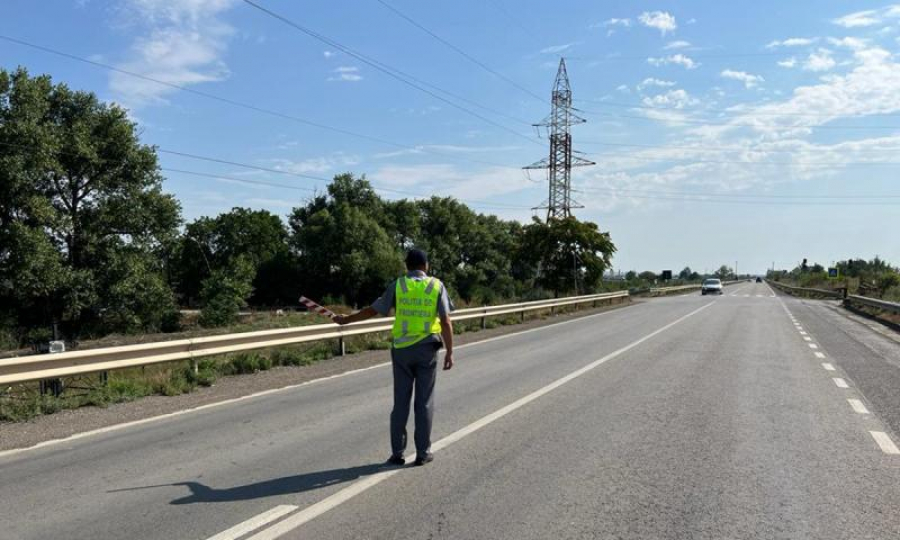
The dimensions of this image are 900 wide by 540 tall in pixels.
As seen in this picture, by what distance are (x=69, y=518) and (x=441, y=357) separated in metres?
9.84

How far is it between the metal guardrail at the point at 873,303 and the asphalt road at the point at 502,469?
58.1 ft

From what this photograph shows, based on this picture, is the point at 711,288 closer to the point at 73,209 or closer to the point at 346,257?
the point at 346,257

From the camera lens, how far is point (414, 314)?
5906 mm

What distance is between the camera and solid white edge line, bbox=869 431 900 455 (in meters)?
6.55

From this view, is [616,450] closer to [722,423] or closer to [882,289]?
[722,423]

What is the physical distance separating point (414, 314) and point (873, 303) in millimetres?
31046

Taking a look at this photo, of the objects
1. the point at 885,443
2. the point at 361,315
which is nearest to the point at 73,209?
the point at 361,315

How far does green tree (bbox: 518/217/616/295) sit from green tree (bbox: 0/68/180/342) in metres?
24.2

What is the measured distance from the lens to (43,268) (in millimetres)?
31391

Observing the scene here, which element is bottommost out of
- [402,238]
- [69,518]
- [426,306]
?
[69,518]

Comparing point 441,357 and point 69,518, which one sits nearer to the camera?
point 69,518

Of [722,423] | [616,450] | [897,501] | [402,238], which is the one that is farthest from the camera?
[402,238]

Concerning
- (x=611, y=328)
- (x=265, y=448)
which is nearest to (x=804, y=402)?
(x=265, y=448)

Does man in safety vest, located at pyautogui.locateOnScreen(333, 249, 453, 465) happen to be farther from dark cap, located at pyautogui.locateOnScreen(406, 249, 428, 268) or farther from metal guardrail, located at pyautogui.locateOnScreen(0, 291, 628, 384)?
metal guardrail, located at pyautogui.locateOnScreen(0, 291, 628, 384)
